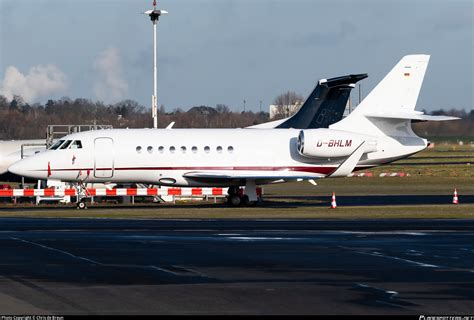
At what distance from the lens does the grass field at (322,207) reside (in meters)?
36.8

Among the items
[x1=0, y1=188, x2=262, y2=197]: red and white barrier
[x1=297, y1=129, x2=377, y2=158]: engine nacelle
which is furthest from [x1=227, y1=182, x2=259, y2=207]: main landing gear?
[x1=297, y1=129, x2=377, y2=158]: engine nacelle

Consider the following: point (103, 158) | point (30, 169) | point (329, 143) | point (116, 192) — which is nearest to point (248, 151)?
point (329, 143)

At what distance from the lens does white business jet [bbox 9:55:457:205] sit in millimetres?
43094

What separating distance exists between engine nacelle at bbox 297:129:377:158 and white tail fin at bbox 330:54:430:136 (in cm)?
113

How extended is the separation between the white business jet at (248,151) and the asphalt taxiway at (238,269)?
13035 millimetres

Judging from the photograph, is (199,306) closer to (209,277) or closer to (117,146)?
(209,277)

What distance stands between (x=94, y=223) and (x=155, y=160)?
1160 cm

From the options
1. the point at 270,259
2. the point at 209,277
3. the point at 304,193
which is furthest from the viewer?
the point at 304,193

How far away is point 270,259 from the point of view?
67.6 ft

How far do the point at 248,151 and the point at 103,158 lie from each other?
6.43m

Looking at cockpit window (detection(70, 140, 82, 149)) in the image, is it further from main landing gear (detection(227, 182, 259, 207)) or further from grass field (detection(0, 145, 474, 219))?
main landing gear (detection(227, 182, 259, 207))

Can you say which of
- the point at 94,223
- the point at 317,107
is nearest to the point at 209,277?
the point at 94,223

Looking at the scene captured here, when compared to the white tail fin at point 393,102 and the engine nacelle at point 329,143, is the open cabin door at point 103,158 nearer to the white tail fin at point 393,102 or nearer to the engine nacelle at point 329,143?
the engine nacelle at point 329,143

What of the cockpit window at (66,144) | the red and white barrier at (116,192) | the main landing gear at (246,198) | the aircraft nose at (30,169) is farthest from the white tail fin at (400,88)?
the aircraft nose at (30,169)
